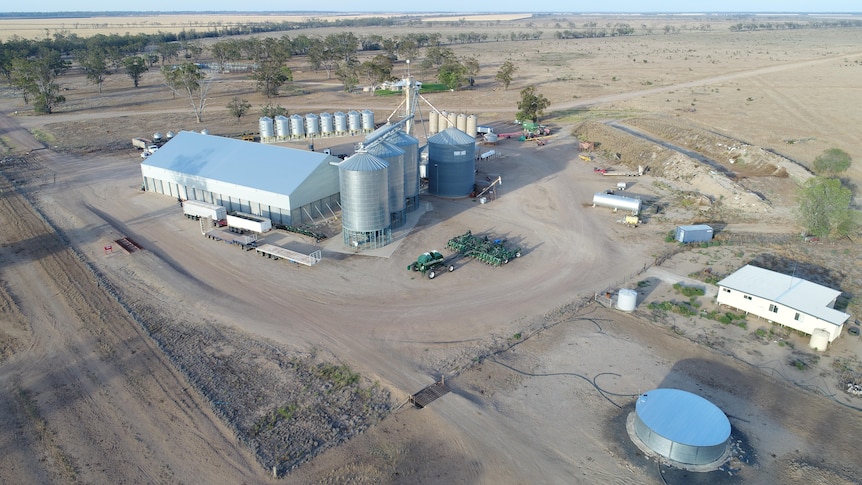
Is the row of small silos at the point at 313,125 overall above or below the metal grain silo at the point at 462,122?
below

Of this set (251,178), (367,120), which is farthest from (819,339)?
(367,120)

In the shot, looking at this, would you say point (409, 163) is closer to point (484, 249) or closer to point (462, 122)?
point (484, 249)

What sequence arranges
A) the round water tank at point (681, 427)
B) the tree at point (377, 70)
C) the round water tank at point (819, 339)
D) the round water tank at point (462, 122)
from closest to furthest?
the round water tank at point (681, 427), the round water tank at point (819, 339), the round water tank at point (462, 122), the tree at point (377, 70)

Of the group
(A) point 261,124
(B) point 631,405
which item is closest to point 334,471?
(B) point 631,405

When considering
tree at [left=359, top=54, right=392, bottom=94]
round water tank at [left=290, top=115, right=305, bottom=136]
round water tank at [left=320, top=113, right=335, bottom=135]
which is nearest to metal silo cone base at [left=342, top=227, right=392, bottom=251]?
round water tank at [left=290, top=115, right=305, bottom=136]

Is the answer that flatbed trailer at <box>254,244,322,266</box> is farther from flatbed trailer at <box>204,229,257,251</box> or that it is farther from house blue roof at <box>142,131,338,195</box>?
house blue roof at <box>142,131,338,195</box>

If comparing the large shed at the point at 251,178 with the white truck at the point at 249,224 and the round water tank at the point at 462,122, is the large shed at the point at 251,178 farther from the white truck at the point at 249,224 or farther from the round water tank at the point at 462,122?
the round water tank at the point at 462,122

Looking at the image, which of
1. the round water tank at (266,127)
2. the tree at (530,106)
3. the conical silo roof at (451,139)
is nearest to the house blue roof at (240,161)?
the conical silo roof at (451,139)
